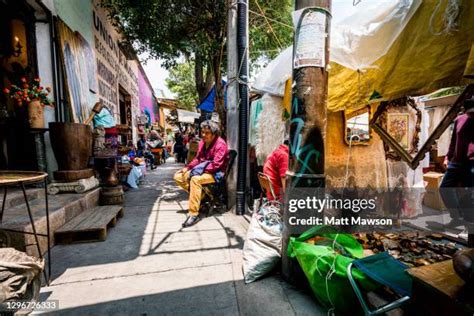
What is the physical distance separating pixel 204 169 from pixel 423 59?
3474 mm

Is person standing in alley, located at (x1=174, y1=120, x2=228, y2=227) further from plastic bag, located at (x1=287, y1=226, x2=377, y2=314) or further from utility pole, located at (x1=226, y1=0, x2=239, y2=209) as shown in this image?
plastic bag, located at (x1=287, y1=226, x2=377, y2=314)

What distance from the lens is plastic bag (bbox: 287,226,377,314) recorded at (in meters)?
1.76

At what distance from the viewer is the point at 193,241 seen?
3328mm

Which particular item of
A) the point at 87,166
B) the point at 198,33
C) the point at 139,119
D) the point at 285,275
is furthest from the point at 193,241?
the point at 139,119

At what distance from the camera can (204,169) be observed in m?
4.47

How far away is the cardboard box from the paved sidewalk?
412 centimetres

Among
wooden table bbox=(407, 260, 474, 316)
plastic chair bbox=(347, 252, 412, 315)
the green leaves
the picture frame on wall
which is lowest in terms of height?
plastic chair bbox=(347, 252, 412, 315)

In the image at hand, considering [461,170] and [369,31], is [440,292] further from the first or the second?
[461,170]

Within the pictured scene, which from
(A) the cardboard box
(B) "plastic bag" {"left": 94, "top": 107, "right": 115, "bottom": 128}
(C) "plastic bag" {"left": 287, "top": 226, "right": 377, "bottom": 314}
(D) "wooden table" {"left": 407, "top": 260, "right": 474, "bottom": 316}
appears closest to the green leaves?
(B) "plastic bag" {"left": 94, "top": 107, "right": 115, "bottom": 128}

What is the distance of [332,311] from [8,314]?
2391 mm

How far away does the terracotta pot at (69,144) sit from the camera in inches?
159

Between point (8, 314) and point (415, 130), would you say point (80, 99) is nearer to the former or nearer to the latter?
point (8, 314)

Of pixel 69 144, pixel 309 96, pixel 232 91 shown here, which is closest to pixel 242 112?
pixel 232 91

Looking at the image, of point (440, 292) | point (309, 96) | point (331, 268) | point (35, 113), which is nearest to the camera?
point (440, 292)
